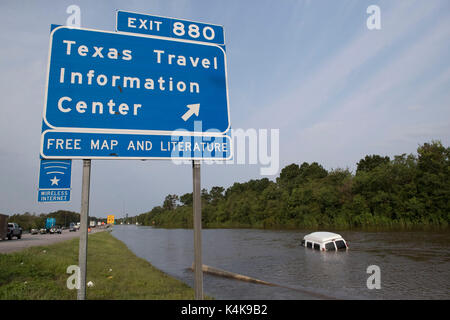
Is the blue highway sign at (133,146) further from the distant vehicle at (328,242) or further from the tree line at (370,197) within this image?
the tree line at (370,197)

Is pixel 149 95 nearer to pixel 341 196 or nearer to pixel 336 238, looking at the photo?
pixel 336 238

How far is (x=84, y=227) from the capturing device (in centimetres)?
485

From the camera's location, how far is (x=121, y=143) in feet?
17.2

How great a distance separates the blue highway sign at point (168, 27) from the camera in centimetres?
587

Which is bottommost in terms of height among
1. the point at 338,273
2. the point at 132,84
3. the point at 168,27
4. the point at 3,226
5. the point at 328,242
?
the point at 338,273

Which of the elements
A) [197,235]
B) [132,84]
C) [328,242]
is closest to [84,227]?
[197,235]

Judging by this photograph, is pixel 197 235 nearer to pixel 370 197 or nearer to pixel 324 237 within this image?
pixel 324 237

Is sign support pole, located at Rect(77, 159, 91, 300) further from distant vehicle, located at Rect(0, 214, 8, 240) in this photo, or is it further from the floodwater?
distant vehicle, located at Rect(0, 214, 8, 240)

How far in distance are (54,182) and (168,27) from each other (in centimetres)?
1183

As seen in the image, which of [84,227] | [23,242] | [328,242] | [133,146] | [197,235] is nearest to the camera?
[84,227]

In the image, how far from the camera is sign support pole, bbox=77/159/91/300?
15.4ft

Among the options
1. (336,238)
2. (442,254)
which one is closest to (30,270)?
(336,238)
